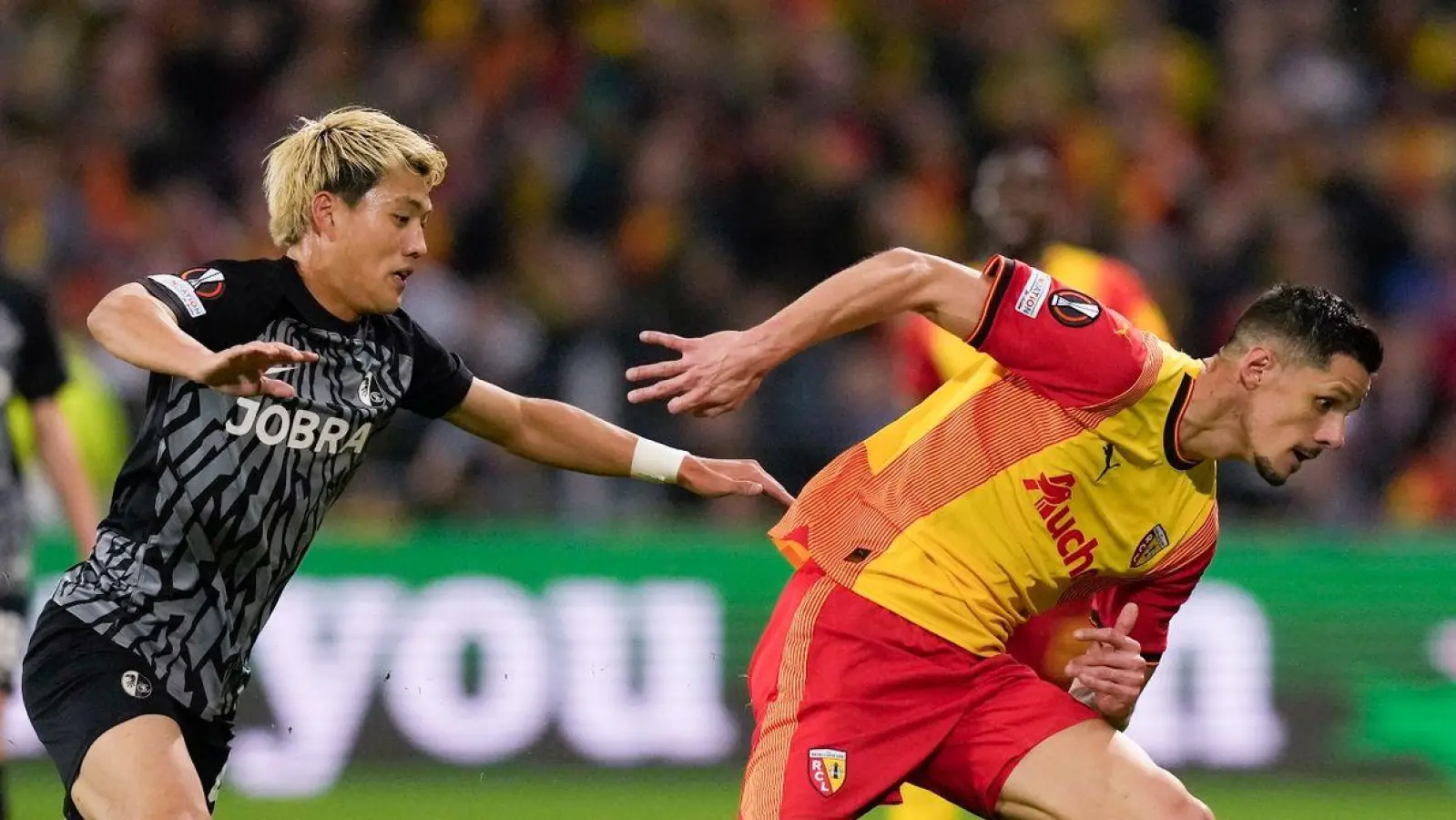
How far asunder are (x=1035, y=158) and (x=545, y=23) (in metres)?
6.00

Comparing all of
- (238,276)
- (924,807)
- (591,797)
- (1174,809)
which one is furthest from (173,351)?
(591,797)

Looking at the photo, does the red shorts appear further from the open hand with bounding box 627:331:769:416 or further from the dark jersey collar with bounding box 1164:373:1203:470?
the open hand with bounding box 627:331:769:416

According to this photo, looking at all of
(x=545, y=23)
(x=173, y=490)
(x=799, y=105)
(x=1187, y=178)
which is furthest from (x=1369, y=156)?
(x=173, y=490)

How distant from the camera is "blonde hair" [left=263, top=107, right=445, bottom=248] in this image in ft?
17.6

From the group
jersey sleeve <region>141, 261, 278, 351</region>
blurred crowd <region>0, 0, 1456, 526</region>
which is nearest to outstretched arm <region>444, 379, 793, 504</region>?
jersey sleeve <region>141, 261, 278, 351</region>

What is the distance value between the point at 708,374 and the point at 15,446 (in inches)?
134

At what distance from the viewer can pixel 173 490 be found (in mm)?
5172

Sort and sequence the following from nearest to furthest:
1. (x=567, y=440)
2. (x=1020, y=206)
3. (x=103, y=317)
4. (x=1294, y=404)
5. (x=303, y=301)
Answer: (x=103, y=317), (x=1294, y=404), (x=303, y=301), (x=567, y=440), (x=1020, y=206)

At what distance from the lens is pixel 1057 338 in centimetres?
530

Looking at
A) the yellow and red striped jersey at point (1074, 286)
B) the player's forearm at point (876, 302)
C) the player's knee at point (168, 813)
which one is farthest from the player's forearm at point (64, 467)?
the yellow and red striped jersey at point (1074, 286)

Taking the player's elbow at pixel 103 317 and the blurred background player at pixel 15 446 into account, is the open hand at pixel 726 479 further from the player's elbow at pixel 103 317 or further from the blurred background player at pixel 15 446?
the blurred background player at pixel 15 446

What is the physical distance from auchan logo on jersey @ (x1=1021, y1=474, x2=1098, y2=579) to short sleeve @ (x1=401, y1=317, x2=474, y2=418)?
1.52m

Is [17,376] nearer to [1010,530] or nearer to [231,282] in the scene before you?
[231,282]

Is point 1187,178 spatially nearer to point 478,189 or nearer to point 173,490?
point 478,189
